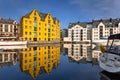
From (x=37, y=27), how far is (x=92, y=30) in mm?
50215

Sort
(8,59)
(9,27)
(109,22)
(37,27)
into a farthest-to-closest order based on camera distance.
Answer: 1. (109,22)
2. (9,27)
3. (37,27)
4. (8,59)

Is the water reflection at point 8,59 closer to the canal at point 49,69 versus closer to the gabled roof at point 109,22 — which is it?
the canal at point 49,69

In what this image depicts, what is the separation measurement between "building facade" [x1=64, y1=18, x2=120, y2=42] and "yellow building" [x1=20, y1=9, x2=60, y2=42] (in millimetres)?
30301

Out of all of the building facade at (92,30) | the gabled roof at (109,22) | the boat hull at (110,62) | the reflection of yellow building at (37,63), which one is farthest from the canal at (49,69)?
the gabled roof at (109,22)

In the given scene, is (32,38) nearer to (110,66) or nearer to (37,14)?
(37,14)

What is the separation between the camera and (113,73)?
17.0 metres

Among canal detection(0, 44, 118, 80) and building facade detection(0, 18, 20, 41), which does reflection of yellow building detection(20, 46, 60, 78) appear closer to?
canal detection(0, 44, 118, 80)

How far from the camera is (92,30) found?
5477 inches

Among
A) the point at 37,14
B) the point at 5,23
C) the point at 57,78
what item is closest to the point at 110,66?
the point at 57,78

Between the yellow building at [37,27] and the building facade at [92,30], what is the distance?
3030 centimetres

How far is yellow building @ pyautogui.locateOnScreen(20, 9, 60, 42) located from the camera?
321 feet

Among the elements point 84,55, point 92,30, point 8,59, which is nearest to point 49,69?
point 8,59

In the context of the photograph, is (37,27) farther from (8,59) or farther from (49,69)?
(49,69)

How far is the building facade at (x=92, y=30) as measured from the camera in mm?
134863
